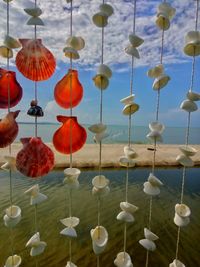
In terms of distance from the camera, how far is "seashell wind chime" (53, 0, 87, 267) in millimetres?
590

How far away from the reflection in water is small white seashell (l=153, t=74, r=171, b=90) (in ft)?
8.56

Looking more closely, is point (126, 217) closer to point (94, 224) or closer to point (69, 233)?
point (69, 233)

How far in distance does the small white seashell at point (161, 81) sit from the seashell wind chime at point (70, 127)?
0.57 feet

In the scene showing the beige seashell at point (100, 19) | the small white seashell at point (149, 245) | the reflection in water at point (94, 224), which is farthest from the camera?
the reflection in water at point (94, 224)

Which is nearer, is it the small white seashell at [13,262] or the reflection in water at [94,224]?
the small white seashell at [13,262]

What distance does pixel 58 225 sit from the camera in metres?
3.66

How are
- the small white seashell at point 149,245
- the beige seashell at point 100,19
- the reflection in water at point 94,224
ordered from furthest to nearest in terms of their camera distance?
the reflection in water at point 94,224, the small white seashell at point 149,245, the beige seashell at point 100,19

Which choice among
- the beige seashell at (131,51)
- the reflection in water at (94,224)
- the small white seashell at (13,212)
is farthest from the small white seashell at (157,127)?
the reflection in water at (94,224)

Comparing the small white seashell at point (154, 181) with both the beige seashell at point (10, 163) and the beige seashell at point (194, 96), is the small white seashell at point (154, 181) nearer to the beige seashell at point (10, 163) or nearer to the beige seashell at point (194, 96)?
the beige seashell at point (194, 96)

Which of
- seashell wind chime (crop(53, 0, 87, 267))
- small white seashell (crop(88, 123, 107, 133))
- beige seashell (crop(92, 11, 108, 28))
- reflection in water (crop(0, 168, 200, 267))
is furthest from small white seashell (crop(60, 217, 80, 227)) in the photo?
reflection in water (crop(0, 168, 200, 267))

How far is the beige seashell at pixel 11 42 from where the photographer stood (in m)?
0.58

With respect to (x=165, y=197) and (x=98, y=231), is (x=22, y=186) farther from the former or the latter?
(x=98, y=231)

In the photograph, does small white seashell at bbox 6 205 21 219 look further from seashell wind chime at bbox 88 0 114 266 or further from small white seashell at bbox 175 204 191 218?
small white seashell at bbox 175 204 191 218

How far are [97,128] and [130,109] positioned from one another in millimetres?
91
